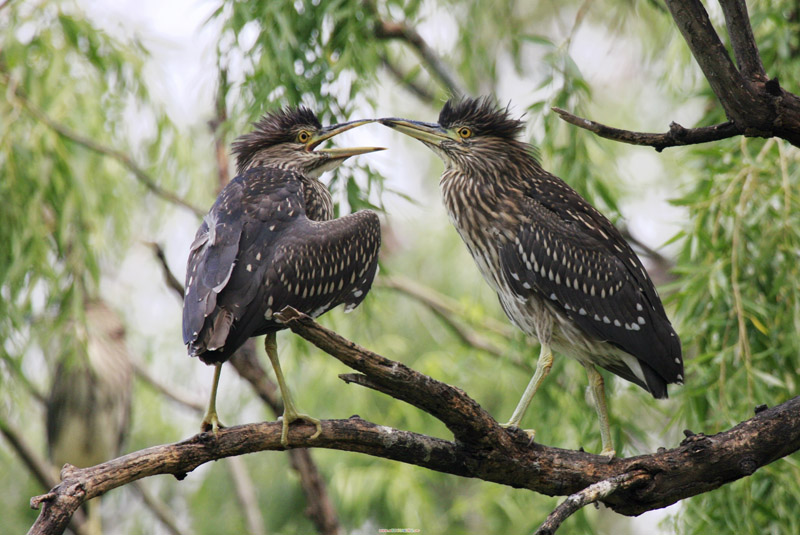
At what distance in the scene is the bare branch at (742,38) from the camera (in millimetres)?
2727

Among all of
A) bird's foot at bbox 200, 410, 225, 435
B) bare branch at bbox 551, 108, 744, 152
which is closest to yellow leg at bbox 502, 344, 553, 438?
bird's foot at bbox 200, 410, 225, 435

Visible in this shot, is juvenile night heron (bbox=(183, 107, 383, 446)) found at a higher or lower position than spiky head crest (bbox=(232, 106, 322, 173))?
lower

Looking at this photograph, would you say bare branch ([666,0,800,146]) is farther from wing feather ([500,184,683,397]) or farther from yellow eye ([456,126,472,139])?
yellow eye ([456,126,472,139])

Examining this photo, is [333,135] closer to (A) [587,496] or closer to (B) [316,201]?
(B) [316,201]

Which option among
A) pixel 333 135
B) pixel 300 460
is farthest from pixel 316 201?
pixel 300 460

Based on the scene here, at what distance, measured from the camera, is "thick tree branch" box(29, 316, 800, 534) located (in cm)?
291

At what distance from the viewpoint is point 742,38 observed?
2.78 m

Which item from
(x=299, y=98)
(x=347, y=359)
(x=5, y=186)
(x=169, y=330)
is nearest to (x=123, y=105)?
(x=5, y=186)

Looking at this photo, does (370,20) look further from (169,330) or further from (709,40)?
(169,330)

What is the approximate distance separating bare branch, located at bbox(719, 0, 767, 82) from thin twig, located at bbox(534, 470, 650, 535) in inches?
54.2

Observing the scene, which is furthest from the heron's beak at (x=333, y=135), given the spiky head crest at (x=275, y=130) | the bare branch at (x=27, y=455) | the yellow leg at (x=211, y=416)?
the bare branch at (x=27, y=455)

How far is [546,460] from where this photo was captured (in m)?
3.26

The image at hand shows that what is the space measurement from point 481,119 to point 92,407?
4214 mm

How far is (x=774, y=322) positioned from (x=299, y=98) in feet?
8.86
